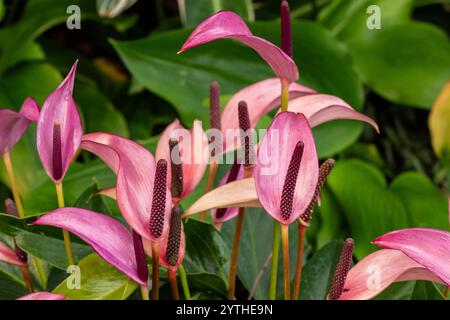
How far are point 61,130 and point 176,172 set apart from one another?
0.07 metres

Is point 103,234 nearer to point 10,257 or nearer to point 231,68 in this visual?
point 10,257

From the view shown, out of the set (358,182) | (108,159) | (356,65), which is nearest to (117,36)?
(356,65)

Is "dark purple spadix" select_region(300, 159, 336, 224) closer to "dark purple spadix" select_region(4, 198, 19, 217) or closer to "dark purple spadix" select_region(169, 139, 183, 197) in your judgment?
"dark purple spadix" select_region(169, 139, 183, 197)

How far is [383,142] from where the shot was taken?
4.15 feet

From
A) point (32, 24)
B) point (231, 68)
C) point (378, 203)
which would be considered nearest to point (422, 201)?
point (378, 203)

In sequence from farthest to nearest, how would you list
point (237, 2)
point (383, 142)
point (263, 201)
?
point (383, 142)
point (237, 2)
point (263, 201)

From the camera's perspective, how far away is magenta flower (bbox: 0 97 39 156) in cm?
45

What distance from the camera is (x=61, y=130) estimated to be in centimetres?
43

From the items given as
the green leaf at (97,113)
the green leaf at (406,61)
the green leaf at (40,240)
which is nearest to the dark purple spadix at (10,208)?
the green leaf at (40,240)

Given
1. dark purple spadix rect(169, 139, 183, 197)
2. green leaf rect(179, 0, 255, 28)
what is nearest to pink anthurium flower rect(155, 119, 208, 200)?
dark purple spadix rect(169, 139, 183, 197)

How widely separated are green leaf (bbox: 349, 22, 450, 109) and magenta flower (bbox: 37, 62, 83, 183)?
29.7 inches

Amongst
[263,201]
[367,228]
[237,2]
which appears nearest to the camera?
[263,201]
